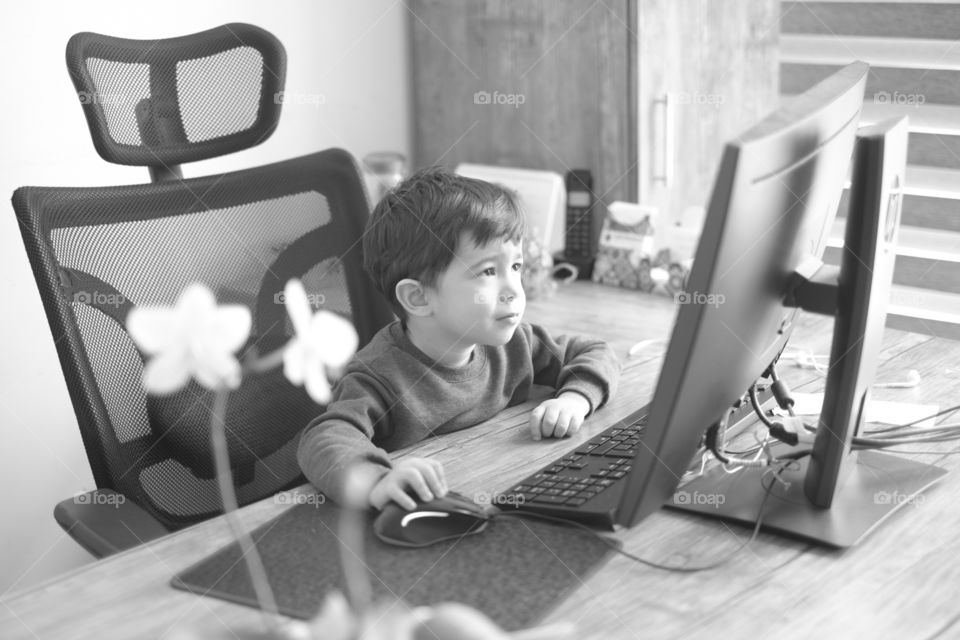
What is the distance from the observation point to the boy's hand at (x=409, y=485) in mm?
1176

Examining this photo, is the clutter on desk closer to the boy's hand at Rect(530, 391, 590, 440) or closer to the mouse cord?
the boy's hand at Rect(530, 391, 590, 440)

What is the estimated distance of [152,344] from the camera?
2.20 ft

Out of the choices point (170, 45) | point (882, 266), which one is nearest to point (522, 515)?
point (882, 266)

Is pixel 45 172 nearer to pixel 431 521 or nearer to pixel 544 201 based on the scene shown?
pixel 544 201

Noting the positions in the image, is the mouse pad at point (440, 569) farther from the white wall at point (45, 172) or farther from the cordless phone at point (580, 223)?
the cordless phone at point (580, 223)

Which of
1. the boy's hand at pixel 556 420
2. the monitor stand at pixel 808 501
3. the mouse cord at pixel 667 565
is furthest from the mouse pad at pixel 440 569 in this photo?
the boy's hand at pixel 556 420

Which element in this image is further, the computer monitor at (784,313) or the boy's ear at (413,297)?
the boy's ear at (413,297)

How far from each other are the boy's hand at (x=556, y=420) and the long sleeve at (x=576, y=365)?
64 mm

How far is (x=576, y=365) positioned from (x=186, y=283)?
Answer: 57cm

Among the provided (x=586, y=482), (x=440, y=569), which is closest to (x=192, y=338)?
(x=440, y=569)

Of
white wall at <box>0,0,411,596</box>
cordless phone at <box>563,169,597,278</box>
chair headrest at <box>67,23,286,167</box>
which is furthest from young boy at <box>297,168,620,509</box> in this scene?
white wall at <box>0,0,411,596</box>

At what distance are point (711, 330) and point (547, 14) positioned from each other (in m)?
1.67

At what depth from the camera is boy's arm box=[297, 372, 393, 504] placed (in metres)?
1.26

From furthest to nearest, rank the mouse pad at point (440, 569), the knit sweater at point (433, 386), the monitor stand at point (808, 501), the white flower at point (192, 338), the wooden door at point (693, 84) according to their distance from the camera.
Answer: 1. the wooden door at point (693, 84)
2. the knit sweater at point (433, 386)
3. the monitor stand at point (808, 501)
4. the mouse pad at point (440, 569)
5. the white flower at point (192, 338)
